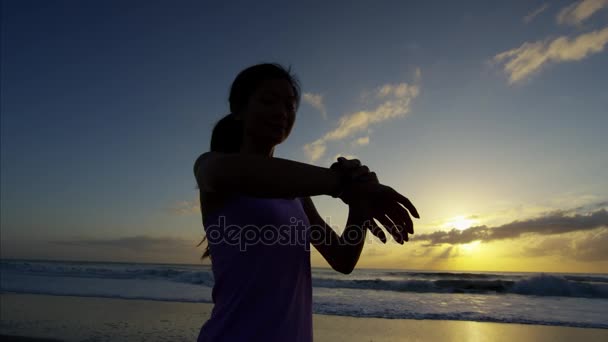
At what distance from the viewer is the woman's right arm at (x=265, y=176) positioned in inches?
31.3

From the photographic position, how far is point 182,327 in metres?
6.63

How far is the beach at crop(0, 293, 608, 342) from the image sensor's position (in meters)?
6.15

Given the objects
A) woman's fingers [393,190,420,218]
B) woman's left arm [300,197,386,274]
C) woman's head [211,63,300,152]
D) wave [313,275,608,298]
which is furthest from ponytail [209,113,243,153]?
wave [313,275,608,298]

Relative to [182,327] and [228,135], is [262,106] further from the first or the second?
[182,327]

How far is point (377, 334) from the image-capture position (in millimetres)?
6332

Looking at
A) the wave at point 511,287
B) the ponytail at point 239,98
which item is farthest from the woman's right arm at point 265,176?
the wave at point 511,287

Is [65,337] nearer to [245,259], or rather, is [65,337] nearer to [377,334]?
[377,334]

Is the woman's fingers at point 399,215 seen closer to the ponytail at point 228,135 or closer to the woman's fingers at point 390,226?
the woman's fingers at point 390,226

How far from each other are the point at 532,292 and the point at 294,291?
16909 mm

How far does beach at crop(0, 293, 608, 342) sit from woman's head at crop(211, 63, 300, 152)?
5372mm

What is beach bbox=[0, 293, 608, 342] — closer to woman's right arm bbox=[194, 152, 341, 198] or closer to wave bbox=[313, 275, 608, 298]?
woman's right arm bbox=[194, 152, 341, 198]

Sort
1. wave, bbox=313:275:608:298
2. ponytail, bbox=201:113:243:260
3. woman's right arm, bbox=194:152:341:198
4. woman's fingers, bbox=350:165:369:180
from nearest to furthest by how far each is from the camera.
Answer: woman's right arm, bbox=194:152:341:198, woman's fingers, bbox=350:165:369:180, ponytail, bbox=201:113:243:260, wave, bbox=313:275:608:298

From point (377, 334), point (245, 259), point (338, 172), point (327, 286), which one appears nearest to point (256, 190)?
point (338, 172)

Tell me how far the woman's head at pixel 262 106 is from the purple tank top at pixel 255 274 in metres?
0.30
